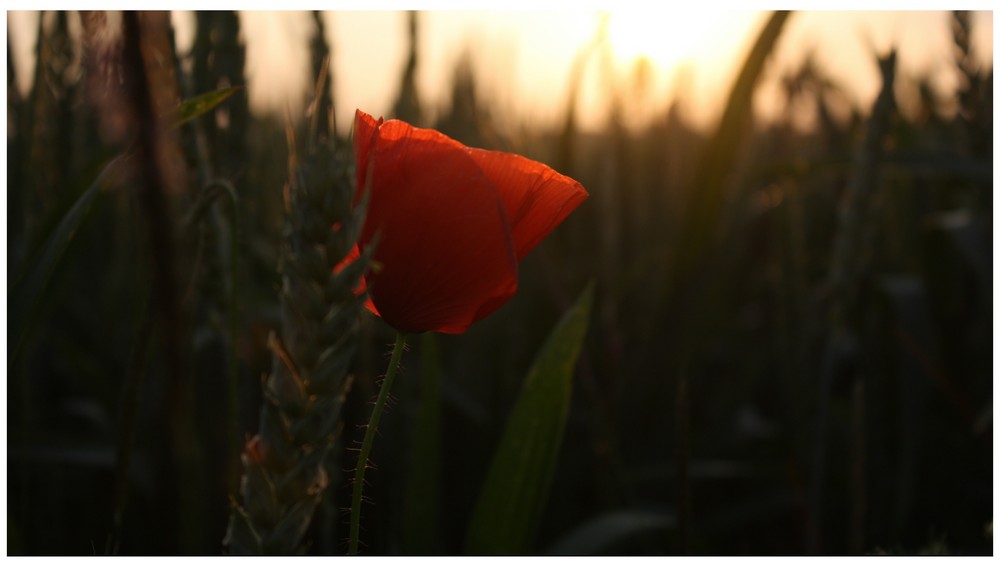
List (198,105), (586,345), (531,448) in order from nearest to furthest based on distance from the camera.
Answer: (198,105) → (531,448) → (586,345)

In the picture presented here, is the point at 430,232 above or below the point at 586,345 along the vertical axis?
above

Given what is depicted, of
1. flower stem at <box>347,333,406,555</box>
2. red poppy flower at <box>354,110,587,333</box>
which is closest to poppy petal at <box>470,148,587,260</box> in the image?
red poppy flower at <box>354,110,587,333</box>

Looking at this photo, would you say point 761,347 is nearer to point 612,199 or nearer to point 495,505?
point 612,199

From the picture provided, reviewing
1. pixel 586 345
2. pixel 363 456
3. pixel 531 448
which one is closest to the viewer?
pixel 363 456

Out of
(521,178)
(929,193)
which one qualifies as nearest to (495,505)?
(521,178)

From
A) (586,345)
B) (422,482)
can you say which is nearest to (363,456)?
(422,482)

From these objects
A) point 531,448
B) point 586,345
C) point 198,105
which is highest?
point 198,105

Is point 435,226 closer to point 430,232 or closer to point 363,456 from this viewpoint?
point 430,232
